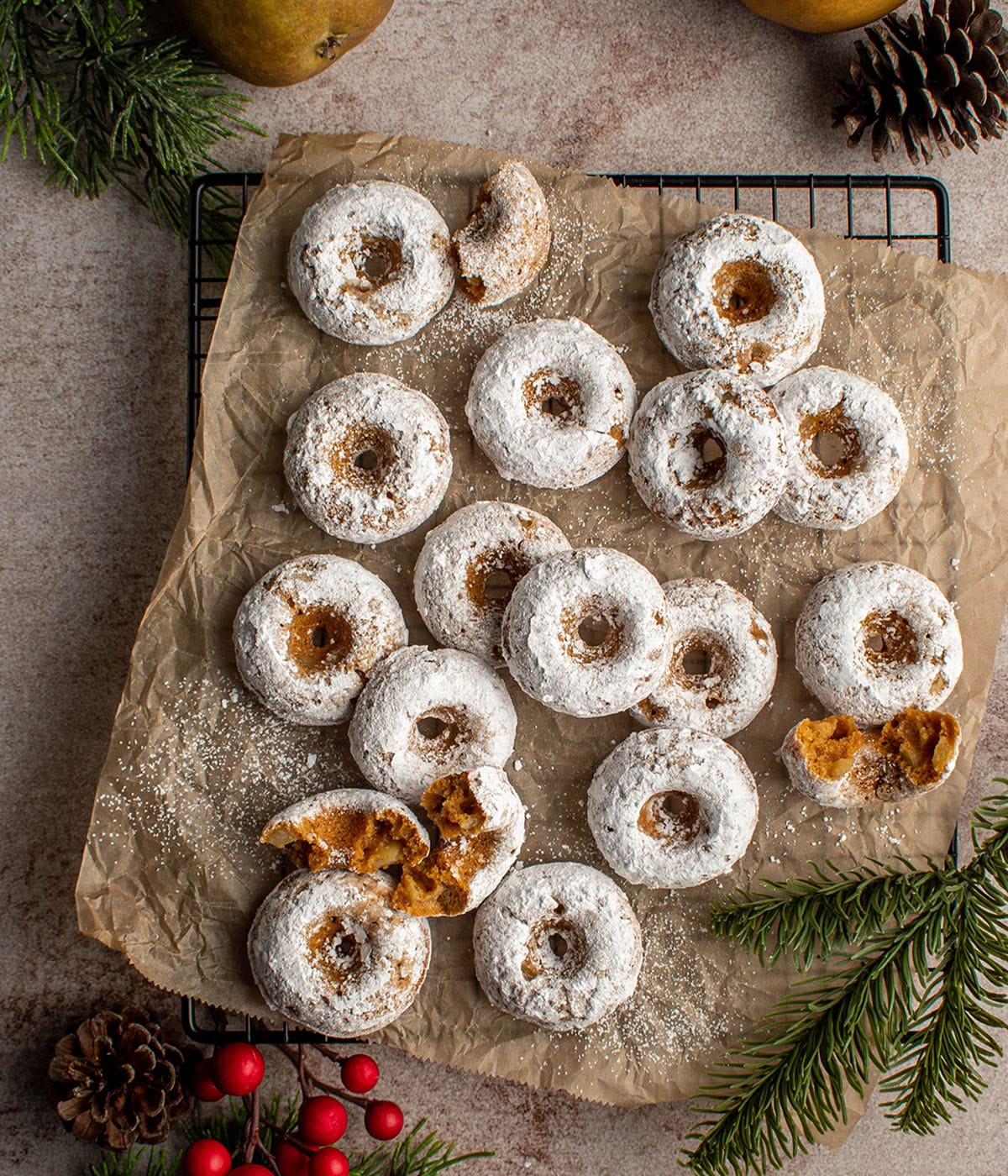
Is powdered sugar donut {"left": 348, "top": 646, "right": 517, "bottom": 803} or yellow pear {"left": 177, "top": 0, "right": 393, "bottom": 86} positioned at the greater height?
yellow pear {"left": 177, "top": 0, "right": 393, "bottom": 86}

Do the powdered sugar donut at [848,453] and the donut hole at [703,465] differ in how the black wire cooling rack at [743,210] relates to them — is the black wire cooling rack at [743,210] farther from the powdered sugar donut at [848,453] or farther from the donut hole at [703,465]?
the donut hole at [703,465]

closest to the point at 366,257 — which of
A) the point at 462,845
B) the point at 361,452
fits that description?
the point at 361,452

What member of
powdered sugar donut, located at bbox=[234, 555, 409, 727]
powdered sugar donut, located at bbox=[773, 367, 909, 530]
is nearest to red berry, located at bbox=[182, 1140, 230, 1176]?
powdered sugar donut, located at bbox=[234, 555, 409, 727]

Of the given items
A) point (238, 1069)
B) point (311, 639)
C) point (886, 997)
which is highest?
point (311, 639)

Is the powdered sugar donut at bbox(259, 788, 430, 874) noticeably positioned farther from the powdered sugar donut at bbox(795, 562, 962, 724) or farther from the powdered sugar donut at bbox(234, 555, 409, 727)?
the powdered sugar donut at bbox(795, 562, 962, 724)

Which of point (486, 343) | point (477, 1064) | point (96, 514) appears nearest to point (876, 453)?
point (486, 343)

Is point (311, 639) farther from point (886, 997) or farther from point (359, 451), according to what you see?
point (886, 997)

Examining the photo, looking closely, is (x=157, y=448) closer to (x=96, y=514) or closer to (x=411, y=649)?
(x=96, y=514)

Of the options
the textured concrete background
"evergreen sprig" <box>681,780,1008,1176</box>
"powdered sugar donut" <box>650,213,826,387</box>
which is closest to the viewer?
"evergreen sprig" <box>681,780,1008,1176</box>
